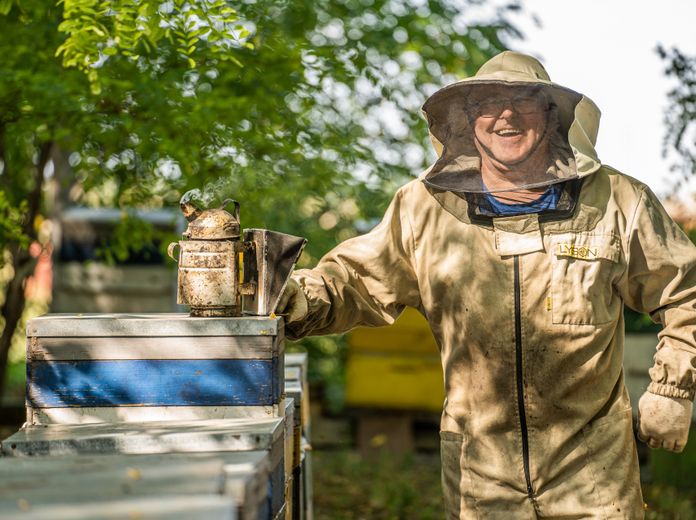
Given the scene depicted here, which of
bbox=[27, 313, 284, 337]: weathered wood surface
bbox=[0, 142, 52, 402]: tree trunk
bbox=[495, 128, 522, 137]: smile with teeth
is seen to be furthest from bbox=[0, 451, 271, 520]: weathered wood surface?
bbox=[0, 142, 52, 402]: tree trunk

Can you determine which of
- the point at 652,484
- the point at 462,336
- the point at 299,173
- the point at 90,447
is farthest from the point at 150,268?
the point at 90,447

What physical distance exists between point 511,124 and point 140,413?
1.42m

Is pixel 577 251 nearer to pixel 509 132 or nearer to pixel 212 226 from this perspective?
pixel 509 132

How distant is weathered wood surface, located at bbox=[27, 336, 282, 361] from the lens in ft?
8.48

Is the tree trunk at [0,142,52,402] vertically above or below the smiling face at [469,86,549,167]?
below

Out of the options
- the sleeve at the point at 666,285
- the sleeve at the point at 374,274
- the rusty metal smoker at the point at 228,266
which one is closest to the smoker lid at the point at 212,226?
the rusty metal smoker at the point at 228,266

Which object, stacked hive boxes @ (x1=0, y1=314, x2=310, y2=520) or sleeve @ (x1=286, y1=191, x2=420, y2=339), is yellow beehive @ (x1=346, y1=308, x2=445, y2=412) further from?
stacked hive boxes @ (x1=0, y1=314, x2=310, y2=520)

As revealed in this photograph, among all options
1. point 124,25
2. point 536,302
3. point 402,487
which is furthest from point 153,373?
point 402,487

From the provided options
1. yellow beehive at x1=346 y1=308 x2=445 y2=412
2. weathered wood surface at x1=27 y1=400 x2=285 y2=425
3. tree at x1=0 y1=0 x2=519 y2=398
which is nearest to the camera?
weathered wood surface at x1=27 y1=400 x2=285 y2=425

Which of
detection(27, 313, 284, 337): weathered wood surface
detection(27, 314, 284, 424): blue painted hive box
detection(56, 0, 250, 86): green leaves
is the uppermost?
detection(56, 0, 250, 86): green leaves

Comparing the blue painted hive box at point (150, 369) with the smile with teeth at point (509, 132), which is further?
the smile with teeth at point (509, 132)

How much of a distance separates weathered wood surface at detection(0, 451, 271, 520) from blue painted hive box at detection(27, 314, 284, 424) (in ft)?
1.32

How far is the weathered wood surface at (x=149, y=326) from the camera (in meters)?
2.58

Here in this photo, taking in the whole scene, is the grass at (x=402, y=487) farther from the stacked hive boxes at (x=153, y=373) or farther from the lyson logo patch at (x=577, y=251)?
the stacked hive boxes at (x=153, y=373)
